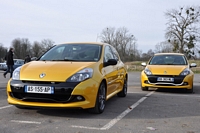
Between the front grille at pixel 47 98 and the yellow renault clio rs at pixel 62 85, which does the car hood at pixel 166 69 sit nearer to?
the yellow renault clio rs at pixel 62 85

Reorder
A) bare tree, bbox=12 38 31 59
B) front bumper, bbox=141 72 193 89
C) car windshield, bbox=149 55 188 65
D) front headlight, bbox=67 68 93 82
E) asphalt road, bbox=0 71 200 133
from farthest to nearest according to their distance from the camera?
bare tree, bbox=12 38 31 59
car windshield, bbox=149 55 188 65
front bumper, bbox=141 72 193 89
front headlight, bbox=67 68 93 82
asphalt road, bbox=0 71 200 133

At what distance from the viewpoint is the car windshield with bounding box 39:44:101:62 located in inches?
222

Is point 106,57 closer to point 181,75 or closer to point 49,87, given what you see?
point 49,87

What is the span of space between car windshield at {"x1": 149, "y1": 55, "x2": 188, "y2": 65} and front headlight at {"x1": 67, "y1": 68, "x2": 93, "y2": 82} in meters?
5.48

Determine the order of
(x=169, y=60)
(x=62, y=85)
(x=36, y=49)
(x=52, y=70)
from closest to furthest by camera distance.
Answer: (x=62, y=85) < (x=52, y=70) < (x=169, y=60) < (x=36, y=49)

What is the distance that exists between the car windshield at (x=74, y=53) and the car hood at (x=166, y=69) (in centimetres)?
342

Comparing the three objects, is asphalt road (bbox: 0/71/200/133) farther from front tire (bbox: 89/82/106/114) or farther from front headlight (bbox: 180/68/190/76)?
front headlight (bbox: 180/68/190/76)

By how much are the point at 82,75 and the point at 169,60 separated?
19.2 ft

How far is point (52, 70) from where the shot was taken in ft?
15.8

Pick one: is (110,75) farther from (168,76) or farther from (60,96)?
(168,76)

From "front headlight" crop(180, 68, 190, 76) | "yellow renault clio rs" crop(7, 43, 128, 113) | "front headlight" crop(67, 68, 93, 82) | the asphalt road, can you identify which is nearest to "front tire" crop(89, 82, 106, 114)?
"yellow renault clio rs" crop(7, 43, 128, 113)

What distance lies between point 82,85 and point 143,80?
4869 mm

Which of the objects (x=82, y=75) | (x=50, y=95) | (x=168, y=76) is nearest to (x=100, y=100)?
(x=82, y=75)

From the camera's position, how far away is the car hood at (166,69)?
8617 mm
